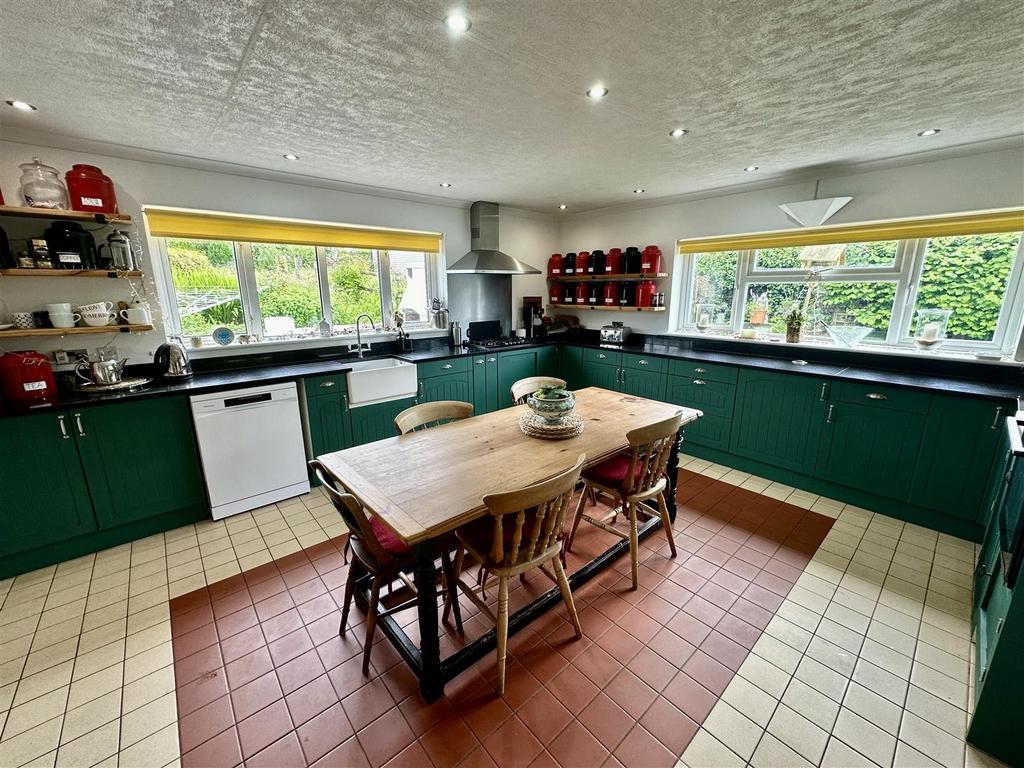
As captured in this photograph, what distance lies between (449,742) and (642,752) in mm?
649

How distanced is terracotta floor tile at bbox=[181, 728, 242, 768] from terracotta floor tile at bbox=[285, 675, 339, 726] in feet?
0.57

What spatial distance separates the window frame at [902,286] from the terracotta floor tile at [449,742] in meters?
3.79

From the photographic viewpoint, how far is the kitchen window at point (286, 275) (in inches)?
119

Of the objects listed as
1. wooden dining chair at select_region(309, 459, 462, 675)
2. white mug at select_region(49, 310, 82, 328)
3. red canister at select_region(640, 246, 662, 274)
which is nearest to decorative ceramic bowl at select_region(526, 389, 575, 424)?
wooden dining chair at select_region(309, 459, 462, 675)

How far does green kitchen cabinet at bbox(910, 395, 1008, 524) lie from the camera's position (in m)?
2.34

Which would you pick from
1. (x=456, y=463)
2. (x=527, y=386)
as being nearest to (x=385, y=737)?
(x=456, y=463)

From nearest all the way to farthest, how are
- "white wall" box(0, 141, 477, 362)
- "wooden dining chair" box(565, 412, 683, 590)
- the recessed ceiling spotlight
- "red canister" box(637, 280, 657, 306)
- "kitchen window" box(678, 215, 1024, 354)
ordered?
the recessed ceiling spotlight < "wooden dining chair" box(565, 412, 683, 590) < "white wall" box(0, 141, 477, 362) < "kitchen window" box(678, 215, 1024, 354) < "red canister" box(637, 280, 657, 306)

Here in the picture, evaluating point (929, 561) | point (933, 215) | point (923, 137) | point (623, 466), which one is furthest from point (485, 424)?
point (933, 215)

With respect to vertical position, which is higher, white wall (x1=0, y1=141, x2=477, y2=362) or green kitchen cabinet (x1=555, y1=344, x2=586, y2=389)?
white wall (x1=0, y1=141, x2=477, y2=362)

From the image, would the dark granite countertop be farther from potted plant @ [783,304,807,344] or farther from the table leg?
the table leg

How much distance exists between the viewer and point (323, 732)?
142cm

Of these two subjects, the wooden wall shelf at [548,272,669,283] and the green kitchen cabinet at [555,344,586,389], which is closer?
the wooden wall shelf at [548,272,669,283]

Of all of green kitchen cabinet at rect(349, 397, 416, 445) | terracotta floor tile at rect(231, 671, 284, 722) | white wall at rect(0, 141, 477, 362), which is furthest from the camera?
green kitchen cabinet at rect(349, 397, 416, 445)

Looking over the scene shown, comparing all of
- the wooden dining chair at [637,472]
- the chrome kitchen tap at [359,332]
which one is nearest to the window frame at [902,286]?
the wooden dining chair at [637,472]
